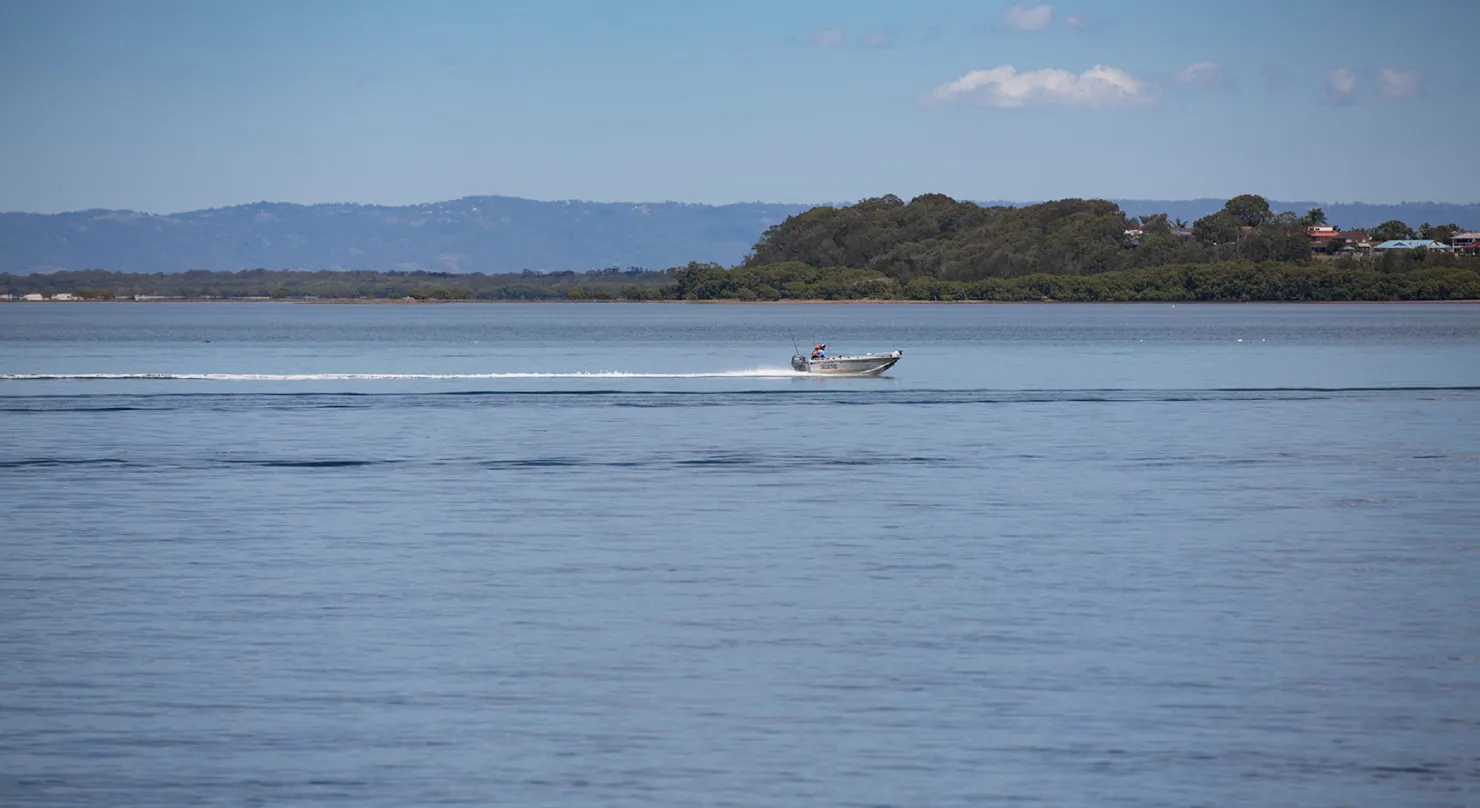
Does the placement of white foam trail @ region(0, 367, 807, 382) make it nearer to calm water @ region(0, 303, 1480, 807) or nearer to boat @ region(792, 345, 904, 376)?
boat @ region(792, 345, 904, 376)

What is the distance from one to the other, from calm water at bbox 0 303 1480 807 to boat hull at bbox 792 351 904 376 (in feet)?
80.6

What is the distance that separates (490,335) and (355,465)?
126718mm

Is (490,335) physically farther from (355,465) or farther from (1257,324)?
(355,465)

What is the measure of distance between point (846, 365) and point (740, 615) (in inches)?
2329

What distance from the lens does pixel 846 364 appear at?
→ 268 feet

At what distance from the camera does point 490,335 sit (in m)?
169

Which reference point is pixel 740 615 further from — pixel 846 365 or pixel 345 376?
pixel 345 376

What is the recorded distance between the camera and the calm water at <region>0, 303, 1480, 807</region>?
52.1 ft

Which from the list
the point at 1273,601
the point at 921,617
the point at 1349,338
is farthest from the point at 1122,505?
the point at 1349,338

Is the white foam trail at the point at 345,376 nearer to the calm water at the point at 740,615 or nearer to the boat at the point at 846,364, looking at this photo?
the boat at the point at 846,364

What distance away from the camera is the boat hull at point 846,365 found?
80.4m

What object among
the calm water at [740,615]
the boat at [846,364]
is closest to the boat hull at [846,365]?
the boat at [846,364]

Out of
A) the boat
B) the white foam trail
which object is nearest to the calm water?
the boat

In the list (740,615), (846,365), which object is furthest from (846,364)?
(740,615)
